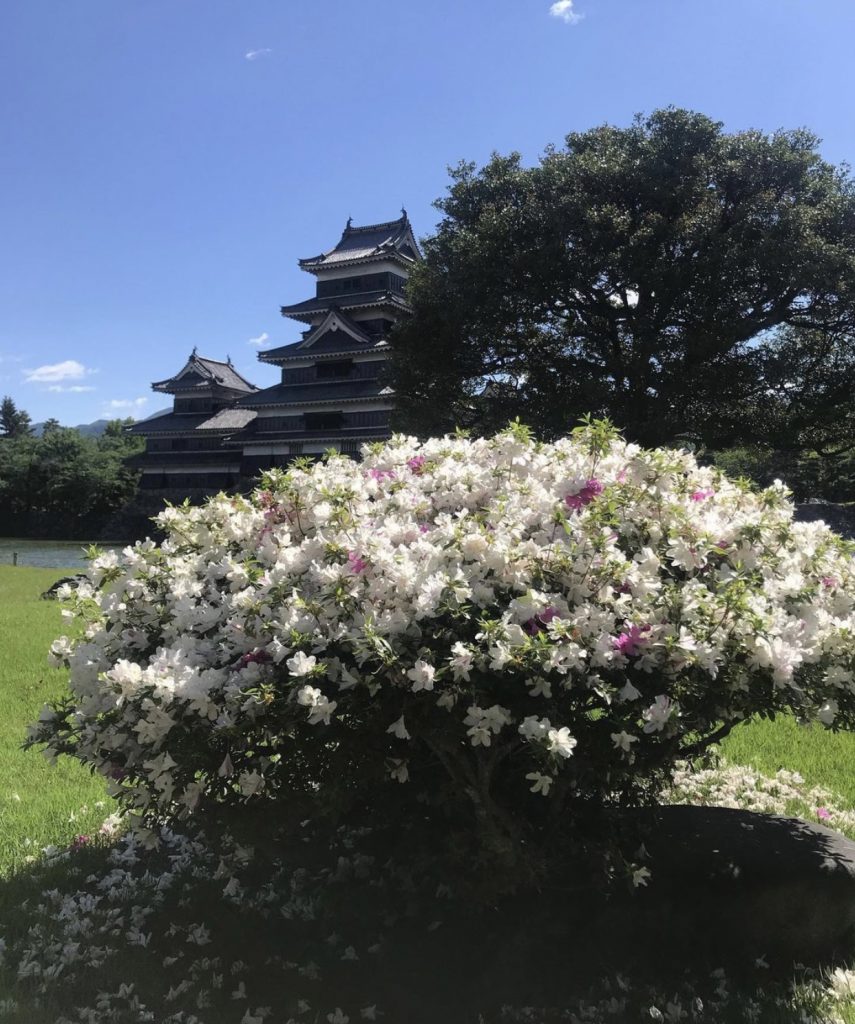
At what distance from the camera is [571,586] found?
2.68 metres

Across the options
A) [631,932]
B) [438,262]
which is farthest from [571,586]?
[438,262]

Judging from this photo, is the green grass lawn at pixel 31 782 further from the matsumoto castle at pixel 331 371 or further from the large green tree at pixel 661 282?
the matsumoto castle at pixel 331 371

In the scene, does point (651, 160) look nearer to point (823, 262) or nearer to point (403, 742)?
point (823, 262)

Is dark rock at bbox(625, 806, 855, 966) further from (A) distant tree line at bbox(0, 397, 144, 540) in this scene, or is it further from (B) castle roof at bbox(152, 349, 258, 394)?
(A) distant tree line at bbox(0, 397, 144, 540)

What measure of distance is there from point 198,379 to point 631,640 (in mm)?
A: 44280

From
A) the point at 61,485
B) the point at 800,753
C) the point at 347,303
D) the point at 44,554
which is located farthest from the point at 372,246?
the point at 800,753

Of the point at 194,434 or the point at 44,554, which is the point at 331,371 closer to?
the point at 194,434

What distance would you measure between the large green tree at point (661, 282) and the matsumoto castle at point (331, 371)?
11598 mm

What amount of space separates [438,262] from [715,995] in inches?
764

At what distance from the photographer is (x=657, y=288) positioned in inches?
720

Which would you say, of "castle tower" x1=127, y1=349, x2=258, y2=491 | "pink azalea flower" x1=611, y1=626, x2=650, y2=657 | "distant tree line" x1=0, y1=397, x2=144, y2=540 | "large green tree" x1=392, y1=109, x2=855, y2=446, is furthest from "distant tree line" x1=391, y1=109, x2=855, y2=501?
"distant tree line" x1=0, y1=397, x2=144, y2=540

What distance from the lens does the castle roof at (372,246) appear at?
1357 inches

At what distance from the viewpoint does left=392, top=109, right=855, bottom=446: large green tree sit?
59.2 ft

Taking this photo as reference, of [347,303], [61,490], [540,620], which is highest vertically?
[347,303]
